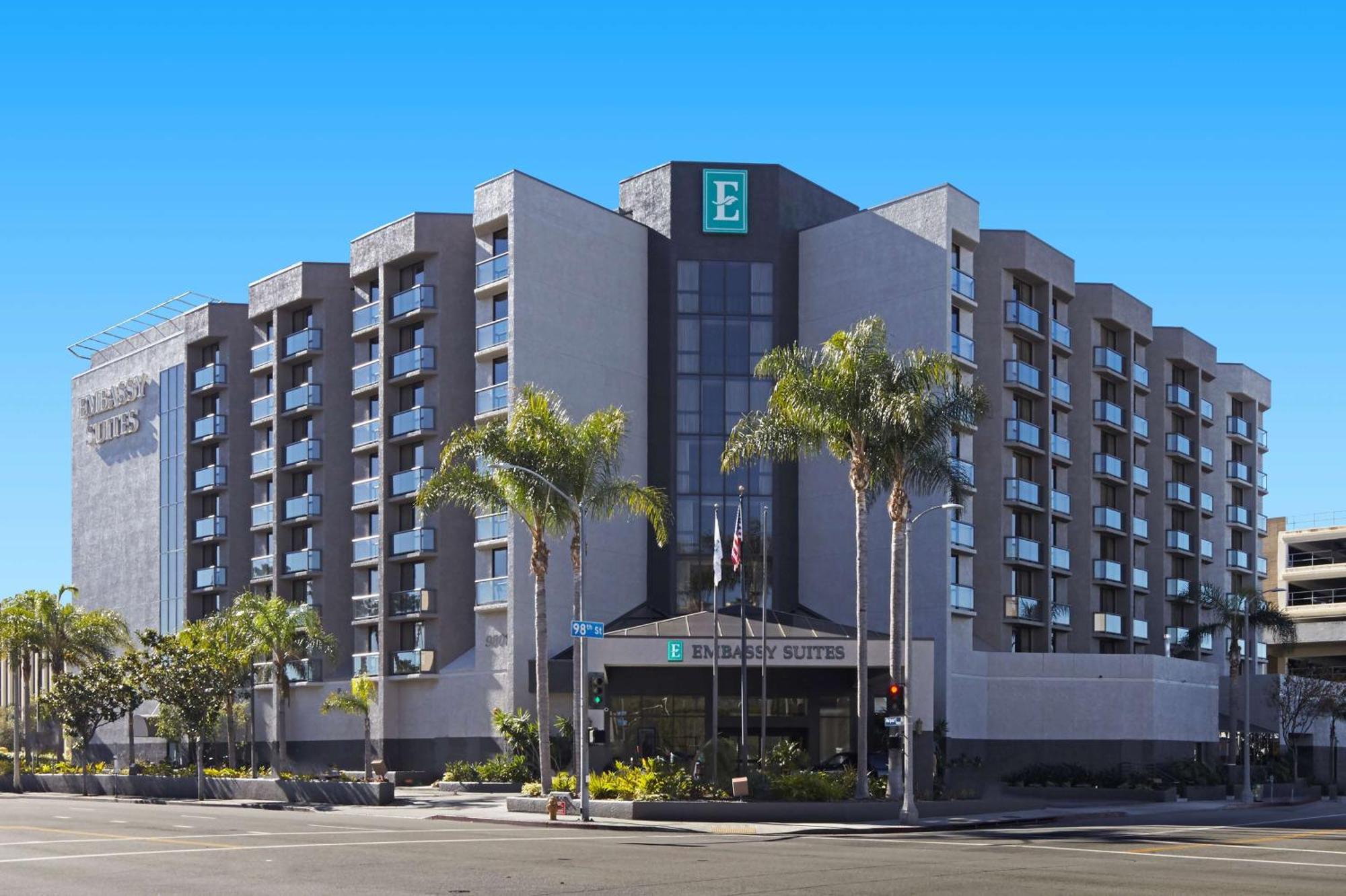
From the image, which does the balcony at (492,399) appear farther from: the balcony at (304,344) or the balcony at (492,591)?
the balcony at (304,344)

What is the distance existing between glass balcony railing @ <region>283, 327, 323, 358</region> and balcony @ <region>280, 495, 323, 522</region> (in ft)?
25.1

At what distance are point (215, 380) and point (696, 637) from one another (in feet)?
126

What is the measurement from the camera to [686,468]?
68125 mm

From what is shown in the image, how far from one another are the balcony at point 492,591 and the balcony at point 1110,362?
35.2 m

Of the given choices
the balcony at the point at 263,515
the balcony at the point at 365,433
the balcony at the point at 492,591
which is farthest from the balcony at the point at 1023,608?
the balcony at the point at 263,515

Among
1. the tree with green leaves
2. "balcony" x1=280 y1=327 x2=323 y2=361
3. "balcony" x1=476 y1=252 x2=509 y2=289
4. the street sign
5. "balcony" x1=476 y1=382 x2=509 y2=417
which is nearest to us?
the street sign

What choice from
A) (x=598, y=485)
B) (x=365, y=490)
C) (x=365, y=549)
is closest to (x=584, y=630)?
(x=598, y=485)

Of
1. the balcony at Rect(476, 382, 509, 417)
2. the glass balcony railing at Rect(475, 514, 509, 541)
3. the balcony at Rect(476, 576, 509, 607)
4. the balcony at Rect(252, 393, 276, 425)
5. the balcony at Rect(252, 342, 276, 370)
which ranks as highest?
the balcony at Rect(252, 342, 276, 370)

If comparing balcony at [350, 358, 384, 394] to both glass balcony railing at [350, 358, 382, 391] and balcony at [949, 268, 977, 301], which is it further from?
balcony at [949, 268, 977, 301]

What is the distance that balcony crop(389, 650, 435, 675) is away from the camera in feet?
218

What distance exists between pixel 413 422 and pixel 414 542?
570cm

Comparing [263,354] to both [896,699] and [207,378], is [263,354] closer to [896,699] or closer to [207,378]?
[207,378]

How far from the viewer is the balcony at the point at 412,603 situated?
2643 inches

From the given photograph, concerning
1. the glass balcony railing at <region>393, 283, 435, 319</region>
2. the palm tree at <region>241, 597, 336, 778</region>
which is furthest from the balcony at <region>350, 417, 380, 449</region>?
the palm tree at <region>241, 597, 336, 778</region>
